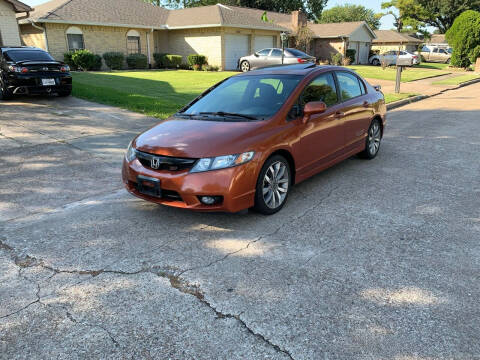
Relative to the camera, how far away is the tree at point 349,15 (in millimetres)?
69375

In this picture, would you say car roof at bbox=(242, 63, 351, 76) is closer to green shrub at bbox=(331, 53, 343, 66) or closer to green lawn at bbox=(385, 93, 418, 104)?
green lawn at bbox=(385, 93, 418, 104)

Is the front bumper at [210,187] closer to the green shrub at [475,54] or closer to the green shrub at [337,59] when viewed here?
the green shrub at [337,59]

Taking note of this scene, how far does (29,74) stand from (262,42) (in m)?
22.8

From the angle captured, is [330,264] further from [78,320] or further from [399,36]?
[399,36]

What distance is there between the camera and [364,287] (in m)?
3.22

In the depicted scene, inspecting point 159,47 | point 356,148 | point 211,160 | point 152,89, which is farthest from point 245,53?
point 211,160

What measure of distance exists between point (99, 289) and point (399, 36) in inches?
2052

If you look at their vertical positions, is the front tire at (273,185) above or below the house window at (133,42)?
below

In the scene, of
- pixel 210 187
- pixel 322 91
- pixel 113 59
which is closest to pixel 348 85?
pixel 322 91

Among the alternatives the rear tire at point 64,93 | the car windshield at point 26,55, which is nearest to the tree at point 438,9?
the rear tire at point 64,93

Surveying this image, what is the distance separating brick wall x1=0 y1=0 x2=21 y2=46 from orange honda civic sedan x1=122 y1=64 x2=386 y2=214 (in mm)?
18018

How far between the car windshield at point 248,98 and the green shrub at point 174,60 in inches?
957

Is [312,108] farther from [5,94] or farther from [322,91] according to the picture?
[5,94]

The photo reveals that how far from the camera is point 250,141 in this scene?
4.25m
